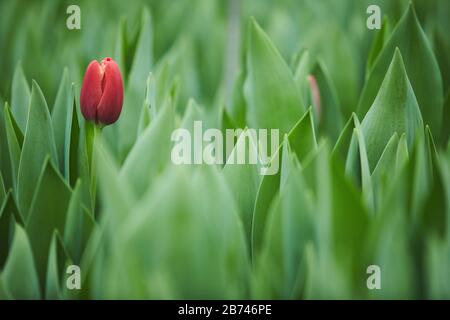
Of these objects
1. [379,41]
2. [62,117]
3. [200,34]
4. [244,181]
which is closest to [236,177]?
[244,181]

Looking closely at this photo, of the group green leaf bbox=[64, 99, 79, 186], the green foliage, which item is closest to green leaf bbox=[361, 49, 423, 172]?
the green foliage

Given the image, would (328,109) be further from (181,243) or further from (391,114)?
(181,243)

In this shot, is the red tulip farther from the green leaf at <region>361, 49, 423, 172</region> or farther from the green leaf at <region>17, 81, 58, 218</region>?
the green leaf at <region>361, 49, 423, 172</region>

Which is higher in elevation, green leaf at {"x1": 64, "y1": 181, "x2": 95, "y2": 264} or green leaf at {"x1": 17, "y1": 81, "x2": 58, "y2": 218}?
green leaf at {"x1": 17, "y1": 81, "x2": 58, "y2": 218}

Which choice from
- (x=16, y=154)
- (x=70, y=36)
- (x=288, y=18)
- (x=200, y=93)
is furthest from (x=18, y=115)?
(x=288, y=18)

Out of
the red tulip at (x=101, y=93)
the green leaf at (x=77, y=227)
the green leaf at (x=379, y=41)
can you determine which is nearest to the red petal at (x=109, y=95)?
the red tulip at (x=101, y=93)

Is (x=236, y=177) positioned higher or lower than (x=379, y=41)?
lower

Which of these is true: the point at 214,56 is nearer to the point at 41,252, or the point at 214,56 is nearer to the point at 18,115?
the point at 18,115
